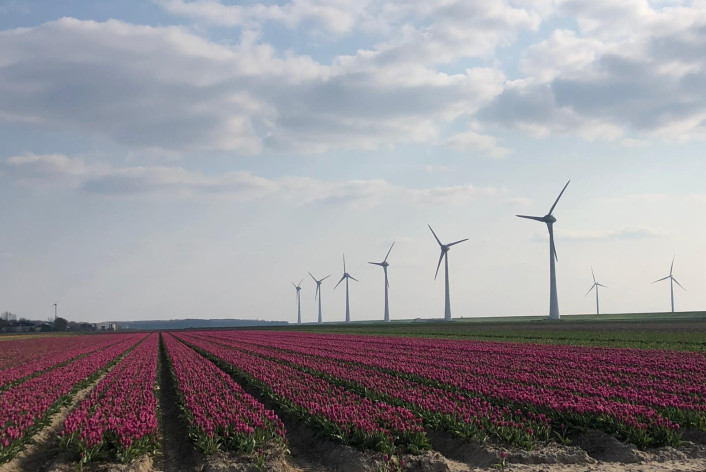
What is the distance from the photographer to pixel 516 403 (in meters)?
17.6

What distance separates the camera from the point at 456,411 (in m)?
15.9

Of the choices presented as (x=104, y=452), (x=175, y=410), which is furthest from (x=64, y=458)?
(x=175, y=410)

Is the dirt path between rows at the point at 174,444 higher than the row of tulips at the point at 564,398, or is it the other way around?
the row of tulips at the point at 564,398

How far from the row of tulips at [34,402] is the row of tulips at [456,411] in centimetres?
960

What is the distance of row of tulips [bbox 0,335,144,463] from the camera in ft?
46.7

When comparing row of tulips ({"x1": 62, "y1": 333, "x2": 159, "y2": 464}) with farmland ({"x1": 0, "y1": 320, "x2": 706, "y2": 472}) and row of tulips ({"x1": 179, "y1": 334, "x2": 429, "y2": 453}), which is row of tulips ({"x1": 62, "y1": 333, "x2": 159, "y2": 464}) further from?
row of tulips ({"x1": 179, "y1": 334, "x2": 429, "y2": 453})

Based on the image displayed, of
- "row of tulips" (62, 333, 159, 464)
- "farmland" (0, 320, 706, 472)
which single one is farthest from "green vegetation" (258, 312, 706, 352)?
"row of tulips" (62, 333, 159, 464)

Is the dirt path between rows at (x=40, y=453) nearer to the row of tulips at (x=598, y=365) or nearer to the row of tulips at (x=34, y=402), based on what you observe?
the row of tulips at (x=34, y=402)

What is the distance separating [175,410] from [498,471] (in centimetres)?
1270

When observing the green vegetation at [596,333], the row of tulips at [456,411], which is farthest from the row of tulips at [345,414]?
the green vegetation at [596,333]

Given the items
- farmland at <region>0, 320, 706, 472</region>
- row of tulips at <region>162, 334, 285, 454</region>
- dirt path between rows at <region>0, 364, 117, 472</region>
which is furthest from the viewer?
row of tulips at <region>162, 334, 285, 454</region>

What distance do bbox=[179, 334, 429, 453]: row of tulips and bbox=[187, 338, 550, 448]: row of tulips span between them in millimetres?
648

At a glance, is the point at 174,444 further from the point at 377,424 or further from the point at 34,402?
the point at 34,402

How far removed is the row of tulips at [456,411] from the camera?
1421 cm
